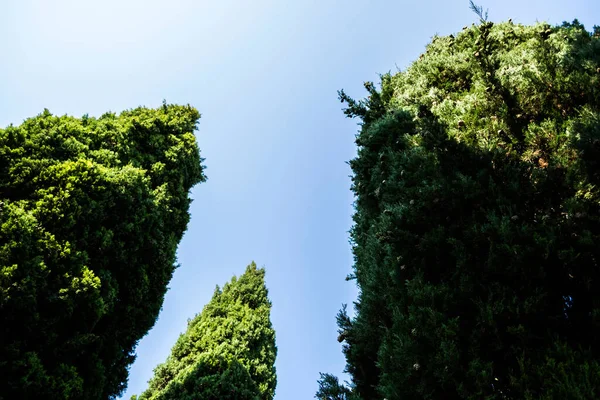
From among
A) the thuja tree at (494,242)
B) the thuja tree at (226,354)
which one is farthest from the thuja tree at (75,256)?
the thuja tree at (494,242)

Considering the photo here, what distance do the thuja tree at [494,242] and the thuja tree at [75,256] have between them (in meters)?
4.89

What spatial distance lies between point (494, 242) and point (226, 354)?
10.5 meters

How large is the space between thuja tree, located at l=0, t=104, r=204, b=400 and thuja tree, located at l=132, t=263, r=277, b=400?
9.41 ft

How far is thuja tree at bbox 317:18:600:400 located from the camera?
9.85ft

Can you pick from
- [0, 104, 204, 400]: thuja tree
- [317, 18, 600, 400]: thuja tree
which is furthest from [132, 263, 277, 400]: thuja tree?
[317, 18, 600, 400]: thuja tree

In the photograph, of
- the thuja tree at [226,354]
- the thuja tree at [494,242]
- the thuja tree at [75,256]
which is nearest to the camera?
the thuja tree at [494,242]

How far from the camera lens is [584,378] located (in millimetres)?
2430

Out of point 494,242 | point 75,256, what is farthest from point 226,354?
point 494,242

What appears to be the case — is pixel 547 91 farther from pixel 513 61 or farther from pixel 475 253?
pixel 475 253

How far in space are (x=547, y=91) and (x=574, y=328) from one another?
3326mm

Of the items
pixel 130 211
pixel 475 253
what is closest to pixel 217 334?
pixel 130 211

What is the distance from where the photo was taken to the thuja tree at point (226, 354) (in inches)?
395

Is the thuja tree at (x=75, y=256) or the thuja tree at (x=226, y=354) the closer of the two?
the thuja tree at (x=75, y=256)

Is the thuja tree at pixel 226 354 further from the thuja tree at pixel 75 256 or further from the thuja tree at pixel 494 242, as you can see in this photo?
the thuja tree at pixel 494 242
